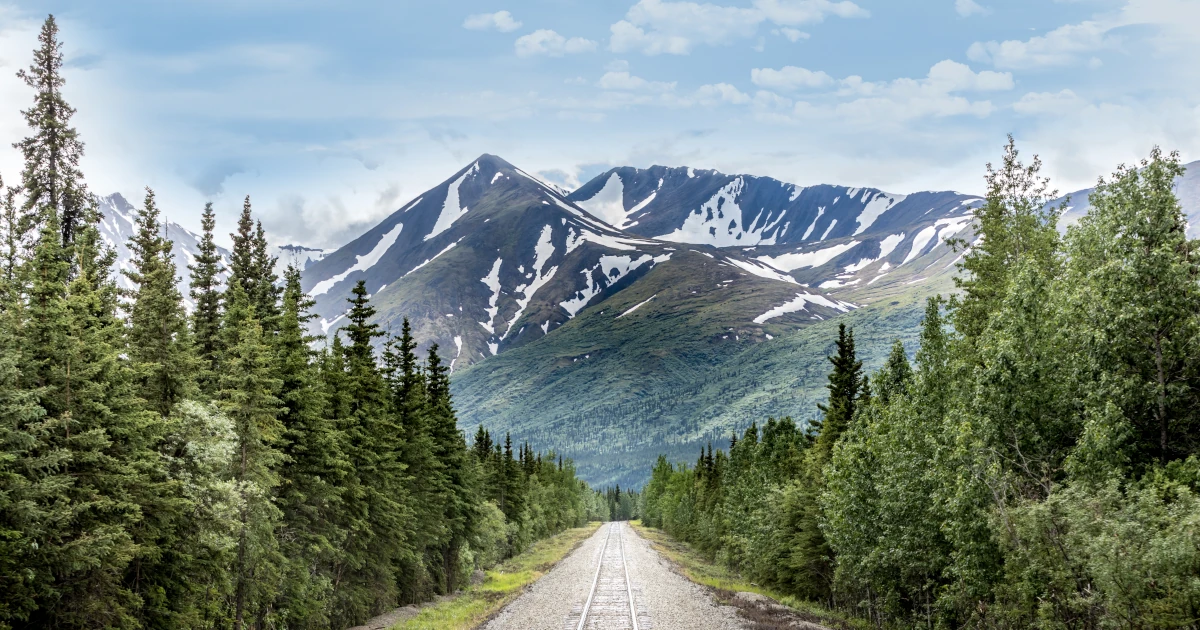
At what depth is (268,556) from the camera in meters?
26.7

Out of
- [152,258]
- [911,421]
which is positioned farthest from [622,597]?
[152,258]

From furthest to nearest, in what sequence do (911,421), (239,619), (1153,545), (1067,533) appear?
(911,421) < (239,619) < (1067,533) < (1153,545)

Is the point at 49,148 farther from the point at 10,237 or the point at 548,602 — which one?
the point at 548,602

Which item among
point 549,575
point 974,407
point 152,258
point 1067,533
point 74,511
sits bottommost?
point 549,575

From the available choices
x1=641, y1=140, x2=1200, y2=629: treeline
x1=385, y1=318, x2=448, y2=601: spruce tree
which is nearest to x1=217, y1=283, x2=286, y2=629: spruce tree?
x1=385, y1=318, x2=448, y2=601: spruce tree

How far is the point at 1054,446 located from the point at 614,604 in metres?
18.3

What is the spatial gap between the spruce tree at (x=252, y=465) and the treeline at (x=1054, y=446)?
20.7m

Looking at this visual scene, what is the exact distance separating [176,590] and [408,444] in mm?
20657

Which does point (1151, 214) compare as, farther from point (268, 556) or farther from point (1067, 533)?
point (268, 556)

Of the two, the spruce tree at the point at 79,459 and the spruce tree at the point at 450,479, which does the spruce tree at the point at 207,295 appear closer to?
the spruce tree at the point at 79,459

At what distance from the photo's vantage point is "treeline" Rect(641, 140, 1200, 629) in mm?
15188

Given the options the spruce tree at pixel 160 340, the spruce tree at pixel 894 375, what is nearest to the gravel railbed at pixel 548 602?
the spruce tree at pixel 160 340

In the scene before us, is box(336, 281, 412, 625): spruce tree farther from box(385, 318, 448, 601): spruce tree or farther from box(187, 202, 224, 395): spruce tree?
box(187, 202, 224, 395): spruce tree

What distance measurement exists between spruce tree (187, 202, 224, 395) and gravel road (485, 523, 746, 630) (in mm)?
16671
